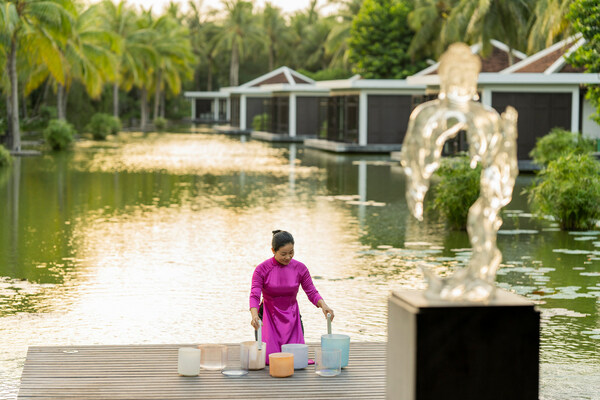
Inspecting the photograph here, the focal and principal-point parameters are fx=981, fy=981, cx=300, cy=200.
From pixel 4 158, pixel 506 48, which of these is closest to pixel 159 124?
pixel 506 48

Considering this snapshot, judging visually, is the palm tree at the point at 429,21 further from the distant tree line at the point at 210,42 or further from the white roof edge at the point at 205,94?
the white roof edge at the point at 205,94

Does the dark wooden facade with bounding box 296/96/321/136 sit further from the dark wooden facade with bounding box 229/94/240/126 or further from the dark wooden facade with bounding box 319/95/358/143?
the dark wooden facade with bounding box 229/94/240/126

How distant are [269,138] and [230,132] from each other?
1162 cm

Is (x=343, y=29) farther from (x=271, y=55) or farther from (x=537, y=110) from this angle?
(x=537, y=110)

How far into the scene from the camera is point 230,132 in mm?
65375

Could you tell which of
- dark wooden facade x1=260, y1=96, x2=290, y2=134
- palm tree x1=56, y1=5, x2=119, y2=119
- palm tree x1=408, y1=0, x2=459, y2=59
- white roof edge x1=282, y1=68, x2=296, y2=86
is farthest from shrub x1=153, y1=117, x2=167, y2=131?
palm tree x1=56, y1=5, x2=119, y2=119

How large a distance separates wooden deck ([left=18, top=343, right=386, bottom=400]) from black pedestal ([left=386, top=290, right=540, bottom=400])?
1.39m

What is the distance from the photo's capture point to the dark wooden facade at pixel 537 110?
29.8m

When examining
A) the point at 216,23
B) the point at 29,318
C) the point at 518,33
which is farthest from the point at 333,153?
the point at 216,23

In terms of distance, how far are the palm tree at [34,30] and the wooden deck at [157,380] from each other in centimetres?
2660

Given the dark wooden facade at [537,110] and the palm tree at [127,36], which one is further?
the palm tree at [127,36]

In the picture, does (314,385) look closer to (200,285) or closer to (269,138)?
(200,285)

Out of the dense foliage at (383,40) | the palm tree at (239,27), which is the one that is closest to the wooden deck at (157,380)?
the dense foliage at (383,40)

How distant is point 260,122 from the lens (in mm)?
61750
